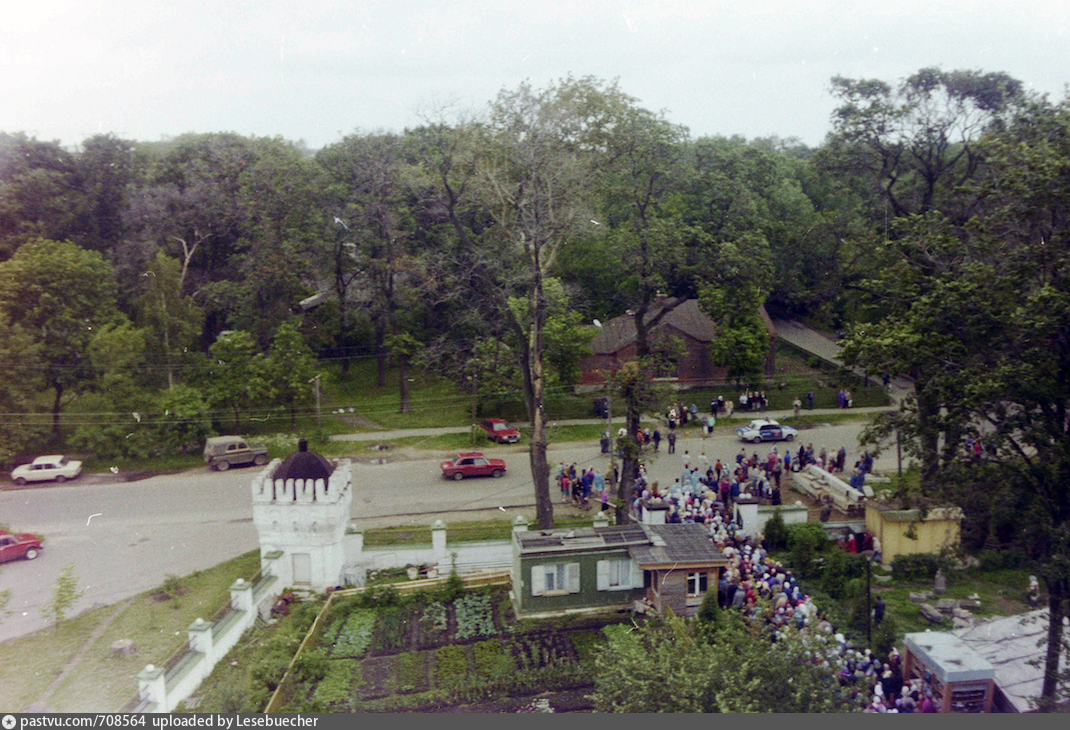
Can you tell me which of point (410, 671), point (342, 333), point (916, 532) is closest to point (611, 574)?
point (410, 671)

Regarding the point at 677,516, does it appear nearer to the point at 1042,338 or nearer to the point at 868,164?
the point at 1042,338

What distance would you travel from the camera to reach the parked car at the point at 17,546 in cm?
2297

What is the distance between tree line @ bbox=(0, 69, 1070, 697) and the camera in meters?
15.9

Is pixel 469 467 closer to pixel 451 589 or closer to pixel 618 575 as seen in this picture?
pixel 451 589

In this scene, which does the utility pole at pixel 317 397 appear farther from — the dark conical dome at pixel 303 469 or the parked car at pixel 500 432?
the dark conical dome at pixel 303 469

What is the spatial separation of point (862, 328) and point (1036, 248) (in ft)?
13.6

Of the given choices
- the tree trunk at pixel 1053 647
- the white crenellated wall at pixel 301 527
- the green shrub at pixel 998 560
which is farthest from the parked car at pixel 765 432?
the white crenellated wall at pixel 301 527

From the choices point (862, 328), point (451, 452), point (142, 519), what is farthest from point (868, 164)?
point (142, 519)

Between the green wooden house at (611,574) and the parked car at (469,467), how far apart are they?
37.5ft

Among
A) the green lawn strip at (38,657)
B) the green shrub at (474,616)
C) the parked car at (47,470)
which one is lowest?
the green shrub at (474,616)

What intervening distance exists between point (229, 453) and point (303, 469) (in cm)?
1221

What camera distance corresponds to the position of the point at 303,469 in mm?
22094

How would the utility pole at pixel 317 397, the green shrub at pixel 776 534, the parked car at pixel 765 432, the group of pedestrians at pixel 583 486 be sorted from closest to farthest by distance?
the green shrub at pixel 776 534
the group of pedestrians at pixel 583 486
the parked car at pixel 765 432
the utility pole at pixel 317 397

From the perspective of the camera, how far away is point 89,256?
35500 millimetres
